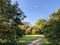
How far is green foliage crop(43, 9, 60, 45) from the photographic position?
19641 mm

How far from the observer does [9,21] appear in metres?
17.7

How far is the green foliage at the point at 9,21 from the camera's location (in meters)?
17.2

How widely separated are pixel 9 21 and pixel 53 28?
17.7 feet

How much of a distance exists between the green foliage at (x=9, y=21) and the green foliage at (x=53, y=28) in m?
3.85

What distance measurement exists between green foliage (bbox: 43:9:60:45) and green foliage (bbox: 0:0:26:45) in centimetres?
385

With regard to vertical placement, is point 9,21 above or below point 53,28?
above

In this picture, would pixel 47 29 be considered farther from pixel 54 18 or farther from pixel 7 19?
pixel 7 19

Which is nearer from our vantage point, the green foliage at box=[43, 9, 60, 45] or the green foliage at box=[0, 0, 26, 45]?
the green foliage at box=[0, 0, 26, 45]

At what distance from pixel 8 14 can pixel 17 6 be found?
167cm

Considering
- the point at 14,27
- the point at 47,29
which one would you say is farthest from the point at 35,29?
the point at 14,27

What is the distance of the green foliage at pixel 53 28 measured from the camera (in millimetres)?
19641

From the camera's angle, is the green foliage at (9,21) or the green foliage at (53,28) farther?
the green foliage at (53,28)

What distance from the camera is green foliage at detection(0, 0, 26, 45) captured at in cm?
1717

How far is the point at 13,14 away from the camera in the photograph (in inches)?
Answer: 704
